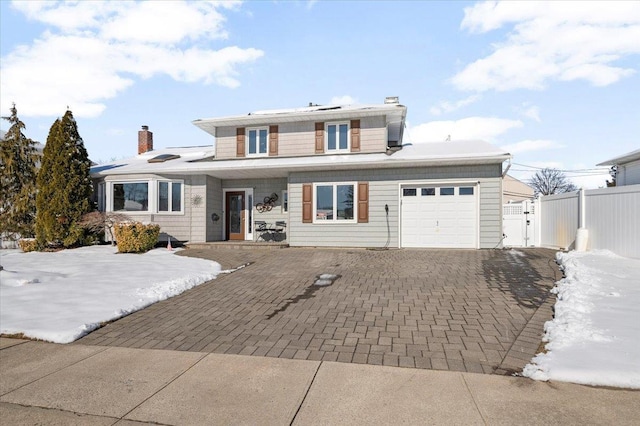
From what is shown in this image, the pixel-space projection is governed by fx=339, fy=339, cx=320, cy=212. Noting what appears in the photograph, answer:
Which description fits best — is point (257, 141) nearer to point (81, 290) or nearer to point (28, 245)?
point (81, 290)

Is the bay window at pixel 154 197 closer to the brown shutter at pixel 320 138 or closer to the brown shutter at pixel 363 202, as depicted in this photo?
the brown shutter at pixel 320 138

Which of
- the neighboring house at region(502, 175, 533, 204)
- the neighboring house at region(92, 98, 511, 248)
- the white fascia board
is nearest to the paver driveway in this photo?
the neighboring house at region(92, 98, 511, 248)

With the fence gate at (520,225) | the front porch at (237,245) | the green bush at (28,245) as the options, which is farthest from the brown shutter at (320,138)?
the green bush at (28,245)

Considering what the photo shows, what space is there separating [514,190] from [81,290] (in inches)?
1584

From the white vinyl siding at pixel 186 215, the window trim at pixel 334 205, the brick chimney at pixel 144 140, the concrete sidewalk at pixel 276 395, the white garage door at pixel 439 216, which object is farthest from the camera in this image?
the brick chimney at pixel 144 140

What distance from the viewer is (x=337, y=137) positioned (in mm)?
13766

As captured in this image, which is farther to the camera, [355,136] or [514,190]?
[514,190]

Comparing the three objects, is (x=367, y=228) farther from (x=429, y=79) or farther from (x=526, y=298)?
(x=526, y=298)

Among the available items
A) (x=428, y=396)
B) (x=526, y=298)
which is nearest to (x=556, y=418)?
(x=428, y=396)

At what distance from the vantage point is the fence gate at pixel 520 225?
1309 centimetres

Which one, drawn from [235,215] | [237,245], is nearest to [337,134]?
[235,215]

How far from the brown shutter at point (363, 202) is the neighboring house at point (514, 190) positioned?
2771 cm

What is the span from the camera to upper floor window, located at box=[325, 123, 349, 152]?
44.9 ft

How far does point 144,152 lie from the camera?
1994cm
